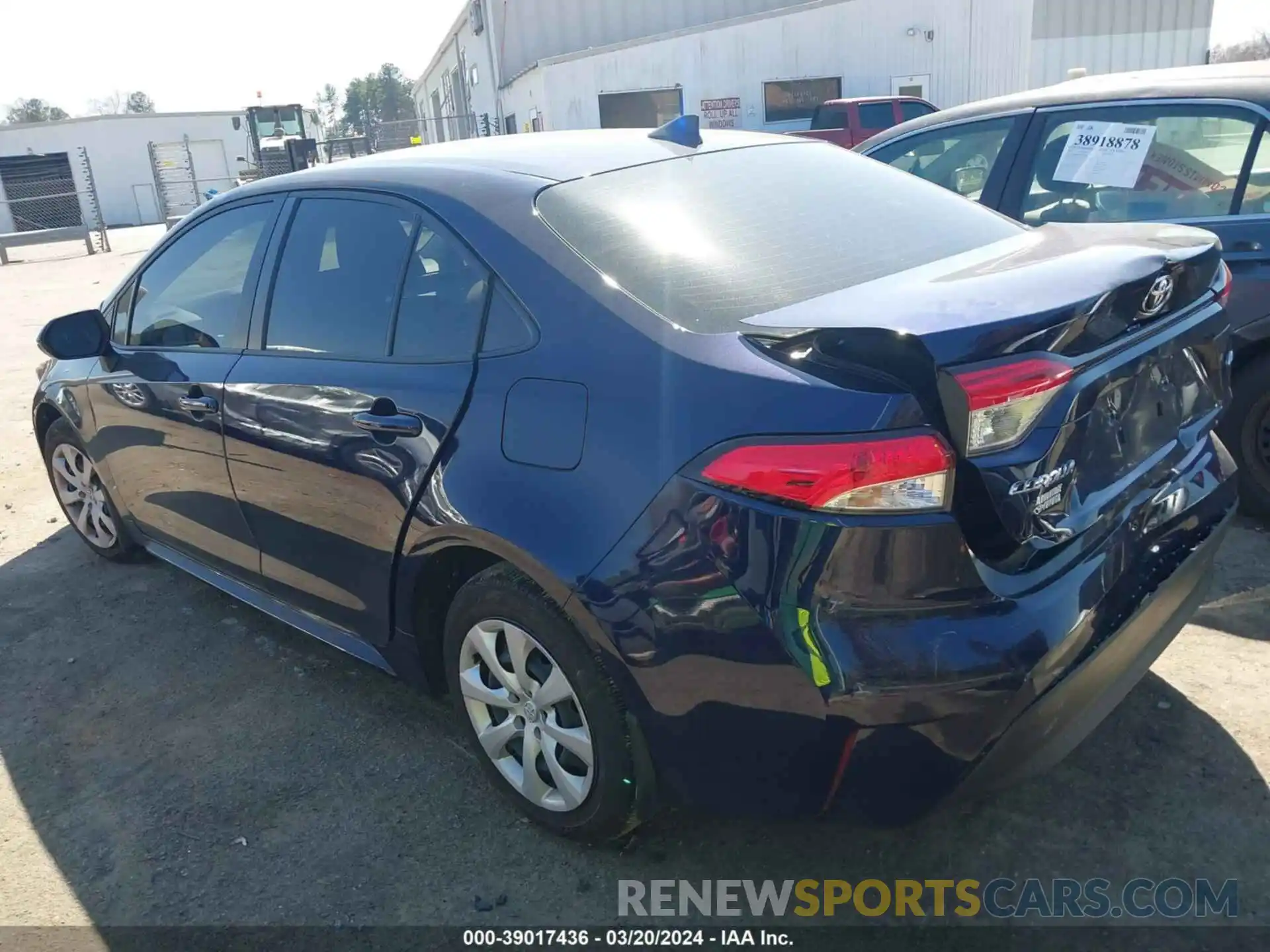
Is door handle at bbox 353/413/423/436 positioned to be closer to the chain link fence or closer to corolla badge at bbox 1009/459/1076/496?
corolla badge at bbox 1009/459/1076/496

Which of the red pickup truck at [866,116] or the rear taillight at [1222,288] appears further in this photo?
the red pickup truck at [866,116]

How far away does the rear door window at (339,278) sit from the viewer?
2865 mm

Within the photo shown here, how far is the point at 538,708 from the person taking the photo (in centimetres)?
251

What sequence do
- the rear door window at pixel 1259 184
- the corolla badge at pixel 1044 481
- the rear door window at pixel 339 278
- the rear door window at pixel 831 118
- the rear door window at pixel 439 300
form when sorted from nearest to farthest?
the corolla badge at pixel 1044 481 < the rear door window at pixel 439 300 < the rear door window at pixel 339 278 < the rear door window at pixel 1259 184 < the rear door window at pixel 831 118

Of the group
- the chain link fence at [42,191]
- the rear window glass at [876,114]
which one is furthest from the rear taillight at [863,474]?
the chain link fence at [42,191]

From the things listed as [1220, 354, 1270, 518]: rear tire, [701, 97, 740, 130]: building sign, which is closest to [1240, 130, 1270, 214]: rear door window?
[1220, 354, 1270, 518]: rear tire

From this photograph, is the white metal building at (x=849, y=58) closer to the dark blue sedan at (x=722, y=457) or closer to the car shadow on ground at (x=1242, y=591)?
the car shadow on ground at (x=1242, y=591)

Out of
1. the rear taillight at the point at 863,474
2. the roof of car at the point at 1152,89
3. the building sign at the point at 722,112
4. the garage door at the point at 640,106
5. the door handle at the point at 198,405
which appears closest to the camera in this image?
the rear taillight at the point at 863,474

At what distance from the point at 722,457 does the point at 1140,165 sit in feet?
10.3

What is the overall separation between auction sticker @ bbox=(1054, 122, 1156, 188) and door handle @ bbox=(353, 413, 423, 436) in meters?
3.17

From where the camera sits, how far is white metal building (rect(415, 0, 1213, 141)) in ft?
65.6

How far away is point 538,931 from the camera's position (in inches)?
94.2

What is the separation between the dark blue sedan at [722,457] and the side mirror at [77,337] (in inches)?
39.2

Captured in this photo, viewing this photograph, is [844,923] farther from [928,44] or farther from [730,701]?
[928,44]
